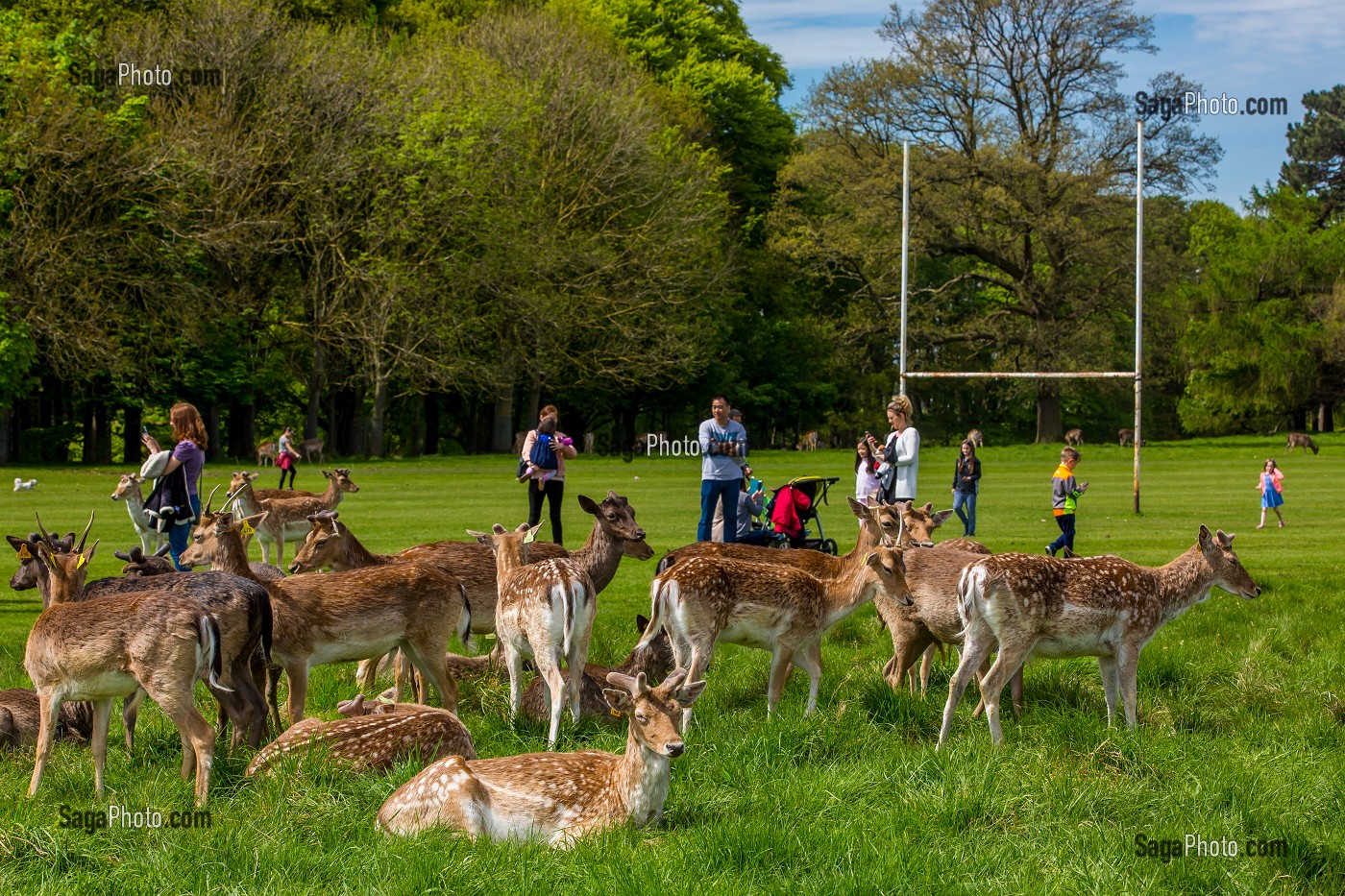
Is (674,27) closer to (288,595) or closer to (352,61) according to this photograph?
(352,61)

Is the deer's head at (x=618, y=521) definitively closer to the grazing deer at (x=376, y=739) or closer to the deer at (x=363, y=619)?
the deer at (x=363, y=619)

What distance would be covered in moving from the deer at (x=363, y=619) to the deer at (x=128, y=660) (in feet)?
4.22

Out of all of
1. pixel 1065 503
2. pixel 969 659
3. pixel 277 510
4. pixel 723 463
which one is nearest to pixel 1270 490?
pixel 1065 503

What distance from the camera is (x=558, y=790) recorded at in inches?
236

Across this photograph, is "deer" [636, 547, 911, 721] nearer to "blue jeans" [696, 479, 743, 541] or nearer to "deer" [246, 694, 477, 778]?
"deer" [246, 694, 477, 778]

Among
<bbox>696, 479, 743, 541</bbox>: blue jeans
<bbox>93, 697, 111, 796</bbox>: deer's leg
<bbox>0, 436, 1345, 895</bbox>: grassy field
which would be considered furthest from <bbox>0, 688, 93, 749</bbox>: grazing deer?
<bbox>696, 479, 743, 541</bbox>: blue jeans

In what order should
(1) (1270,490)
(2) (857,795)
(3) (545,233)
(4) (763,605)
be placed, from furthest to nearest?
(3) (545,233) → (1) (1270,490) → (4) (763,605) → (2) (857,795)

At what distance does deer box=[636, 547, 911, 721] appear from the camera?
8.38m

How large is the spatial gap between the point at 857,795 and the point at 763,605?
2.06 metres

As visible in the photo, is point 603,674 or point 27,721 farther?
point 603,674

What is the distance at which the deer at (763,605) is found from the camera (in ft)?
27.5

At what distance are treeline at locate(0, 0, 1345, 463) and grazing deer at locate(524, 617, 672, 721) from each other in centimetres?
2658

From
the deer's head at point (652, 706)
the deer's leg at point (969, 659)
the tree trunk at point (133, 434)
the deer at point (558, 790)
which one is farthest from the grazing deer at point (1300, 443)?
the deer at point (558, 790)

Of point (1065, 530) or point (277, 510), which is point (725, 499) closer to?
Answer: point (1065, 530)
